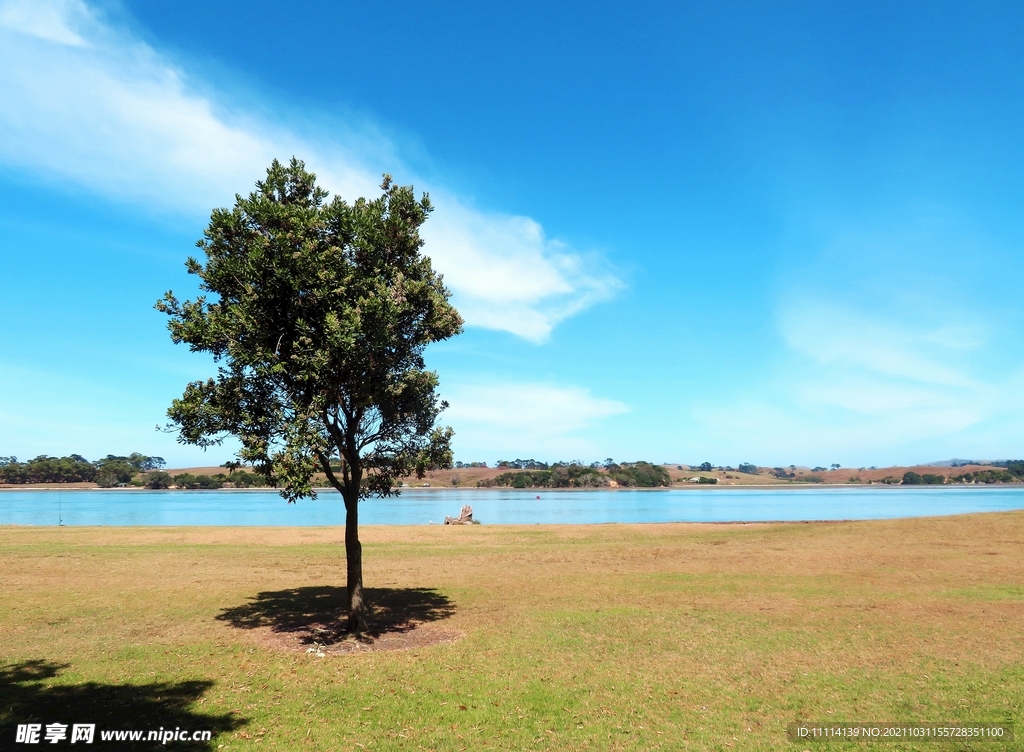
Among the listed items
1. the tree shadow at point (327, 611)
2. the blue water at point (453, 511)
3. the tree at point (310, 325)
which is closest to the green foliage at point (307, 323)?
the tree at point (310, 325)

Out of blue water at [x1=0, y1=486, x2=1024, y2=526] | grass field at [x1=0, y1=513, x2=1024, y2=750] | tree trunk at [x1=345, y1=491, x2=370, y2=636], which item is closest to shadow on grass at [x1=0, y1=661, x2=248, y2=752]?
grass field at [x1=0, y1=513, x2=1024, y2=750]

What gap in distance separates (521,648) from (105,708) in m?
8.54

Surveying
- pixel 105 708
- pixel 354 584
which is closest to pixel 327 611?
pixel 354 584

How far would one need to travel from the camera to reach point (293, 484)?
14109 mm

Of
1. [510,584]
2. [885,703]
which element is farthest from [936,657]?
[510,584]

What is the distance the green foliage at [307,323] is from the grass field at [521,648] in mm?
4675

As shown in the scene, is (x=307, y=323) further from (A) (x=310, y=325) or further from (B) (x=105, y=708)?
(B) (x=105, y=708)

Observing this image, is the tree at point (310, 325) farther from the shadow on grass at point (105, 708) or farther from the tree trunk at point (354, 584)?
the shadow on grass at point (105, 708)

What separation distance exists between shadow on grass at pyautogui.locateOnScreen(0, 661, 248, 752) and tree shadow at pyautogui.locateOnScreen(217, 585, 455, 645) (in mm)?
4691

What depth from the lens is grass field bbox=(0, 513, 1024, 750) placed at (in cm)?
1020

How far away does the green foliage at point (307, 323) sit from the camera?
569 inches

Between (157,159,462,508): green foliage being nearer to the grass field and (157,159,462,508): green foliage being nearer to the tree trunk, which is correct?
the tree trunk

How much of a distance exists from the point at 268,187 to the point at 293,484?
8124 mm

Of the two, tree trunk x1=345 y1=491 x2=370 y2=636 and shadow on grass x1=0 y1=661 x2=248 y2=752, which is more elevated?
tree trunk x1=345 y1=491 x2=370 y2=636
